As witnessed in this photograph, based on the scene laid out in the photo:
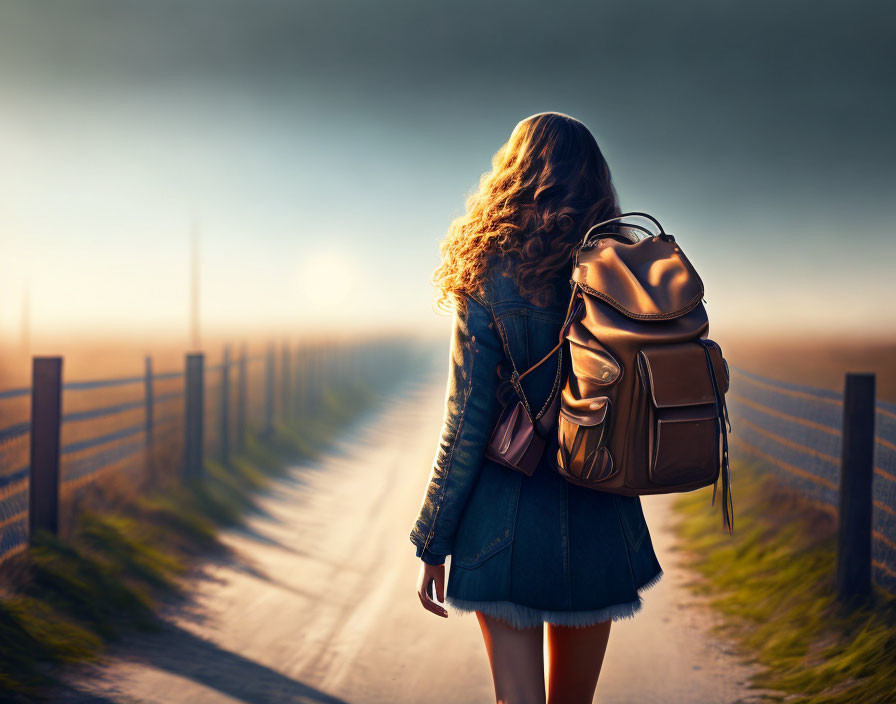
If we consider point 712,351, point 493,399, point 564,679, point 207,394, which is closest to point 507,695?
point 564,679

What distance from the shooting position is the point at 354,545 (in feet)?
21.8

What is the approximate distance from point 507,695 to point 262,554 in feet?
15.1

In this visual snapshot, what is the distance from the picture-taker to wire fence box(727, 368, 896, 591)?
4.26 meters

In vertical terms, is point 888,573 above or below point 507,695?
below

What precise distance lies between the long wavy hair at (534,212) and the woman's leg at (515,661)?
0.78 meters

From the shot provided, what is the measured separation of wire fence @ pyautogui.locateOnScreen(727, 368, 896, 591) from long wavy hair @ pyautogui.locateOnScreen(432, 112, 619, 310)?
293 centimetres

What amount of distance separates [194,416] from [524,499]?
609cm

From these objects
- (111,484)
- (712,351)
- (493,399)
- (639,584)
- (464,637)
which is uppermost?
(712,351)

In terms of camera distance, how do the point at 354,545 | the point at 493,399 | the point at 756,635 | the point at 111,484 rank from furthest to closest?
the point at 354,545 < the point at 111,484 < the point at 756,635 < the point at 493,399

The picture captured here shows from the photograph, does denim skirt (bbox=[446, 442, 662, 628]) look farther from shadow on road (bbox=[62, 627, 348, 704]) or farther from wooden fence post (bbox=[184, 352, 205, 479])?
wooden fence post (bbox=[184, 352, 205, 479])

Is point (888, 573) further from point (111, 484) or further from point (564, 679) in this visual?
point (111, 484)

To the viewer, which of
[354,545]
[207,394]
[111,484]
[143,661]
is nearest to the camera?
[143,661]

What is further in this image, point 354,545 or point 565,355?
point 354,545

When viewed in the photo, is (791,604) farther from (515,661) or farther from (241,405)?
(241,405)
